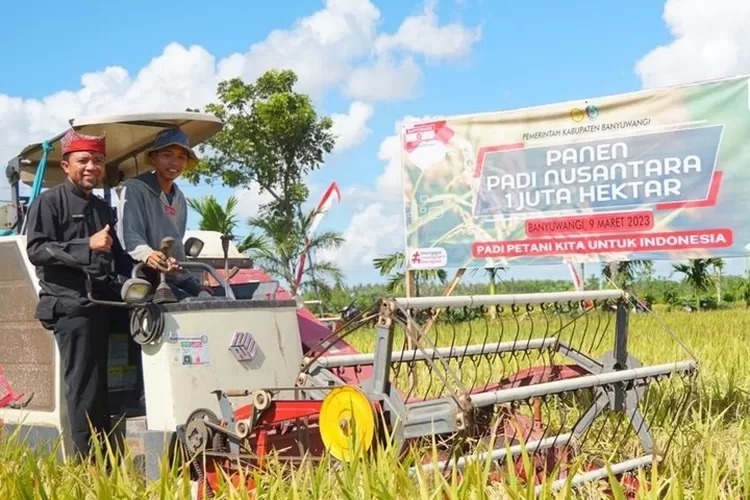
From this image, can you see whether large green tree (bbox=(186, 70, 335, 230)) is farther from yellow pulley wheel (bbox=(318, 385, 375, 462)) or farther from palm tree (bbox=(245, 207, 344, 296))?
yellow pulley wheel (bbox=(318, 385, 375, 462))

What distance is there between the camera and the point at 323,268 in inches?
876

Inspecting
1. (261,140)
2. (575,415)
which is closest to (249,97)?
(261,140)

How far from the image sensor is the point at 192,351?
14.5 ft

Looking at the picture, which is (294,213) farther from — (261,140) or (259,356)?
(259,356)

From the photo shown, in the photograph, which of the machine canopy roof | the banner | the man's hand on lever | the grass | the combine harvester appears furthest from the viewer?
the banner

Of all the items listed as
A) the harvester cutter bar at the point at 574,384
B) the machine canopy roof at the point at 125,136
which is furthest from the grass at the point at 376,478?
the machine canopy roof at the point at 125,136

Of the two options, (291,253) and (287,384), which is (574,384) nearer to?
(287,384)

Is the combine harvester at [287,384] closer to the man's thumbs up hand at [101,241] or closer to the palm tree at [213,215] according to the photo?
the man's thumbs up hand at [101,241]

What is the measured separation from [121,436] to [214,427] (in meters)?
0.91

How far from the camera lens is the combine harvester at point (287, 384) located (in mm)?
3674

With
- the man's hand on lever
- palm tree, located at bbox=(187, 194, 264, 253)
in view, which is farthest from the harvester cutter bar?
palm tree, located at bbox=(187, 194, 264, 253)

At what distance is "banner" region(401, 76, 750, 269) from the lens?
9.15m

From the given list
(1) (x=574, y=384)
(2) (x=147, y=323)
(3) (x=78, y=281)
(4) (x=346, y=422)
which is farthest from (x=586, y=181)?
(4) (x=346, y=422)

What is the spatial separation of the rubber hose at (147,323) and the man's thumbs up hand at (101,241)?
0.40 m
